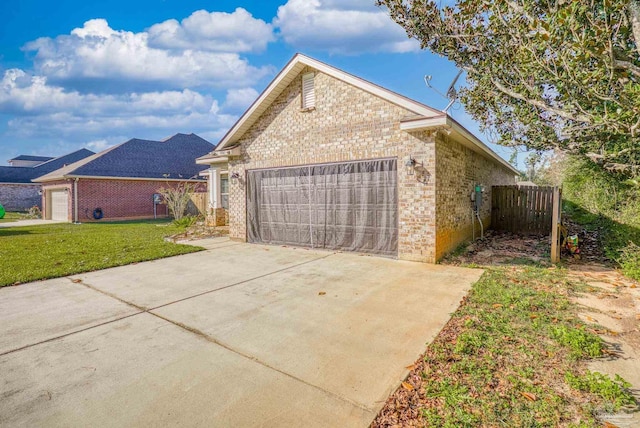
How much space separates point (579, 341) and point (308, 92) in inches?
317

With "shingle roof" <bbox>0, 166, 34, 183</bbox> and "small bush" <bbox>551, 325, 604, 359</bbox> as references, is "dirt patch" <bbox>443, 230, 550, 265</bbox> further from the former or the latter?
"shingle roof" <bbox>0, 166, 34, 183</bbox>

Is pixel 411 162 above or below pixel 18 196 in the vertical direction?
above

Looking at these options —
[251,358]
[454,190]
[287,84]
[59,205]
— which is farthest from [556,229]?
[59,205]

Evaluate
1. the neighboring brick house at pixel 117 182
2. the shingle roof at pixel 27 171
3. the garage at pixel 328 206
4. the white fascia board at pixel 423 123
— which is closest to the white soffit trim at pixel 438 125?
the white fascia board at pixel 423 123

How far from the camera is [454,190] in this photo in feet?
27.6

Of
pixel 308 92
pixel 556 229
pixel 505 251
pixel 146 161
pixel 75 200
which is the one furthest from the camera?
pixel 146 161

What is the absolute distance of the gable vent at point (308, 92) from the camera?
28.9ft

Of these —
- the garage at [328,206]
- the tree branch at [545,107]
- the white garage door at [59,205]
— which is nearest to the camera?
the tree branch at [545,107]

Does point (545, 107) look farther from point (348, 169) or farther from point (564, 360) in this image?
point (564, 360)

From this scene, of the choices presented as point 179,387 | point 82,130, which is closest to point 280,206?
point 179,387

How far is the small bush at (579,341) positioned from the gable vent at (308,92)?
7.46 metres

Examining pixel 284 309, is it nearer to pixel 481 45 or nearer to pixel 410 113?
pixel 410 113

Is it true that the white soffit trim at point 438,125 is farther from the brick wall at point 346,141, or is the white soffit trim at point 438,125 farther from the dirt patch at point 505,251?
the dirt patch at point 505,251

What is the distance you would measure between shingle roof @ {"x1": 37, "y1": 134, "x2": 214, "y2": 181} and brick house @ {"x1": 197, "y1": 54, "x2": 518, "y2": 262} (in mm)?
14160
